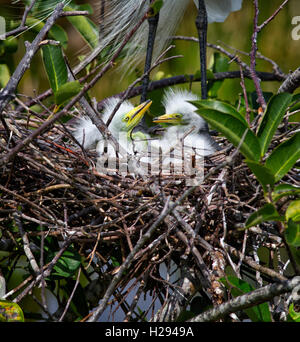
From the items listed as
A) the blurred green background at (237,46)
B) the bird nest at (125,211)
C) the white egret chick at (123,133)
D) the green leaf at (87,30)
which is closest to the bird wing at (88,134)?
the white egret chick at (123,133)

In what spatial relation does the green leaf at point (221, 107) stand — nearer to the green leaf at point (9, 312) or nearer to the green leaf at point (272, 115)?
the green leaf at point (272, 115)

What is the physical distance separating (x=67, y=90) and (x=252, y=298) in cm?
57

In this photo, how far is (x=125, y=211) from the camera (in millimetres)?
1286

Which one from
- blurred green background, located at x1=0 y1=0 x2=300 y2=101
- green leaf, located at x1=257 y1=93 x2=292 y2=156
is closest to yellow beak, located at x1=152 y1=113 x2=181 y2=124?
green leaf, located at x1=257 y1=93 x2=292 y2=156

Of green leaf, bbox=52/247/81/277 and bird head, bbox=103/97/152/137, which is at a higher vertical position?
bird head, bbox=103/97/152/137

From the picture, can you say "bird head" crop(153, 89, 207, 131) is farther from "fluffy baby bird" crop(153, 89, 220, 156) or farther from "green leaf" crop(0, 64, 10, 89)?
"green leaf" crop(0, 64, 10, 89)

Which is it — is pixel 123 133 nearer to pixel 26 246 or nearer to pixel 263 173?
pixel 26 246

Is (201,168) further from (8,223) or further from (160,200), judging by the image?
(8,223)

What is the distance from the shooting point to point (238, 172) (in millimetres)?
1284

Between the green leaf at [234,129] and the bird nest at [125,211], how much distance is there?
0.23m

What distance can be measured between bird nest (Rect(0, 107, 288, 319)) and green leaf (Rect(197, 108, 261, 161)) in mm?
231

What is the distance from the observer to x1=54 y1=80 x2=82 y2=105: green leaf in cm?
113

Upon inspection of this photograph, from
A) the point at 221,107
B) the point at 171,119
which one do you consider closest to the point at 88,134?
the point at 171,119

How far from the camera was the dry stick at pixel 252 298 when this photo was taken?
903 millimetres
